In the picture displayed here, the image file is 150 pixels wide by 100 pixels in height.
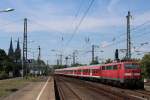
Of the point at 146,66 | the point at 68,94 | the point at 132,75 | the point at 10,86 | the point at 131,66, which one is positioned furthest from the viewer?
the point at 146,66

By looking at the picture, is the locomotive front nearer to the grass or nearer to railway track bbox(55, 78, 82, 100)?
railway track bbox(55, 78, 82, 100)

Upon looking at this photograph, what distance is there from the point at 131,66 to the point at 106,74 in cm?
1105

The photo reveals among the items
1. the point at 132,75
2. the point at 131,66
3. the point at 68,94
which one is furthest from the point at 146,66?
the point at 68,94

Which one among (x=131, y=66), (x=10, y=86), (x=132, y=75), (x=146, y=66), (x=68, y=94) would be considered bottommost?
(x=68, y=94)

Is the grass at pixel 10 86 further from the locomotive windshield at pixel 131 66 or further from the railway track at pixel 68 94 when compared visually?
the locomotive windshield at pixel 131 66

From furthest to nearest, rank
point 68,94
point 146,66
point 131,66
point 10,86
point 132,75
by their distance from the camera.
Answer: point 146,66
point 10,86
point 131,66
point 132,75
point 68,94

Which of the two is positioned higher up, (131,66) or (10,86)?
(131,66)

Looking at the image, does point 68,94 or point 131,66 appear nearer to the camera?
point 68,94

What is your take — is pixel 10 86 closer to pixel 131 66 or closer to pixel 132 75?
pixel 131 66

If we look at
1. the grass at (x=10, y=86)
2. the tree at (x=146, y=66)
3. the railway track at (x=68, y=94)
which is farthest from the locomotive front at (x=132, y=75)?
the tree at (x=146, y=66)

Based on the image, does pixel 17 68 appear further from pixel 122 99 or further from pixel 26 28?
pixel 122 99

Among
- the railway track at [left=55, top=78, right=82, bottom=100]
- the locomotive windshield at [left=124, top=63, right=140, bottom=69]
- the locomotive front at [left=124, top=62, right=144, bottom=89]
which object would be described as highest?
the locomotive windshield at [left=124, top=63, right=140, bottom=69]

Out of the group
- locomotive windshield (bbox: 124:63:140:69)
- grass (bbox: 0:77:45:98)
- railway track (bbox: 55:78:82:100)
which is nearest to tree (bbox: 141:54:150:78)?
grass (bbox: 0:77:45:98)

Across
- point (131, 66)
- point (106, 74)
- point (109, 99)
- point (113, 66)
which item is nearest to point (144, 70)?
point (106, 74)
